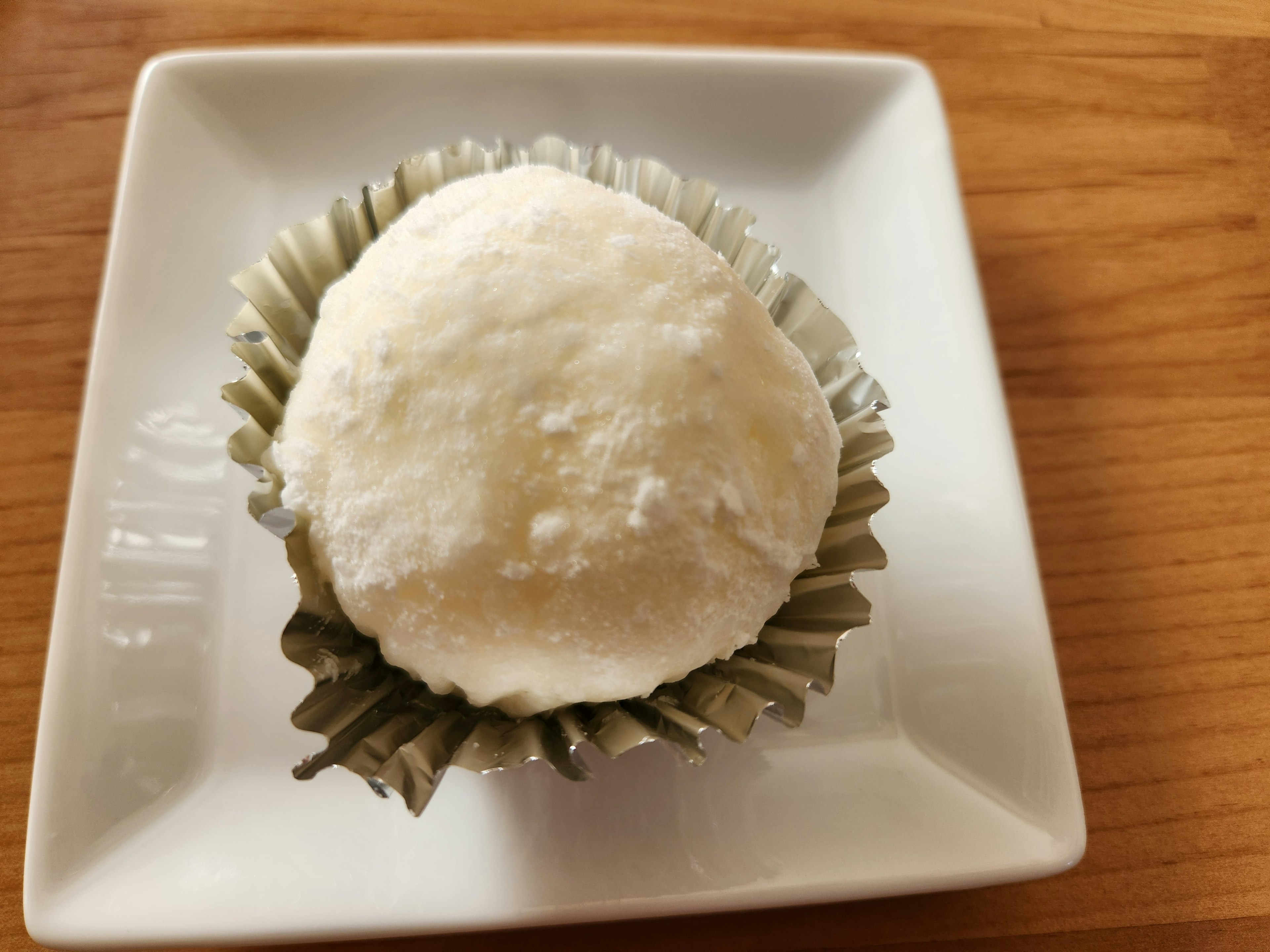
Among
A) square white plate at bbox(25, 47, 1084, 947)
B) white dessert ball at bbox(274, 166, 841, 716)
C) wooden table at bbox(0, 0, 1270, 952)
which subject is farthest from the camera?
wooden table at bbox(0, 0, 1270, 952)

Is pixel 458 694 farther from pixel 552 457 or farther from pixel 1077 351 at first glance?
pixel 1077 351

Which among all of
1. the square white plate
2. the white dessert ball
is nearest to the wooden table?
the square white plate

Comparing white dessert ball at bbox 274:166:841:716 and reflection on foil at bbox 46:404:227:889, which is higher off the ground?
white dessert ball at bbox 274:166:841:716

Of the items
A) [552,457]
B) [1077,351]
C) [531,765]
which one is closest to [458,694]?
[531,765]

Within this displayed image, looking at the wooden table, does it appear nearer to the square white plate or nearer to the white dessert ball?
the square white plate

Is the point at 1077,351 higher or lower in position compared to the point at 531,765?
higher

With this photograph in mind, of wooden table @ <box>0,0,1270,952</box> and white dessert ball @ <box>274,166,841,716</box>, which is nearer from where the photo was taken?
white dessert ball @ <box>274,166,841,716</box>

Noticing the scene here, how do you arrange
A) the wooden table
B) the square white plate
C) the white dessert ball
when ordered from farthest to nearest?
the wooden table
the square white plate
the white dessert ball
